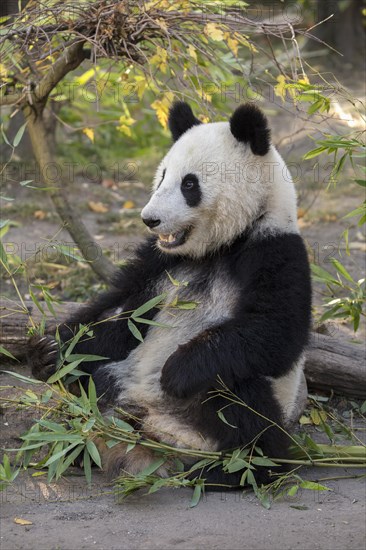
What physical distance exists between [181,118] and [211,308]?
1072 mm

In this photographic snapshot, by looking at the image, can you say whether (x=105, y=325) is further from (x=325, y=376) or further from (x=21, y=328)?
(x=325, y=376)

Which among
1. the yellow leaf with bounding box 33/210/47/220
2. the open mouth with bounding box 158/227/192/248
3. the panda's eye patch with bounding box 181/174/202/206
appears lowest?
the yellow leaf with bounding box 33/210/47/220

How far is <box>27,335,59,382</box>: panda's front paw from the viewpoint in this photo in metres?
4.63

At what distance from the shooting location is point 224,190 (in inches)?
173

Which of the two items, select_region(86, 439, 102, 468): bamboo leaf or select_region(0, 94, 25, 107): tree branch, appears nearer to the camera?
select_region(86, 439, 102, 468): bamboo leaf

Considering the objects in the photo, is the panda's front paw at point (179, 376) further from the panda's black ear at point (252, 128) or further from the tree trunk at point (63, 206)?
the tree trunk at point (63, 206)

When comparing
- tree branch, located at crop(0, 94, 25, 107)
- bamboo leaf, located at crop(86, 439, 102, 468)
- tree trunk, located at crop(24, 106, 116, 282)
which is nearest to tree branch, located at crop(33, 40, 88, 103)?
tree branch, located at crop(0, 94, 25, 107)

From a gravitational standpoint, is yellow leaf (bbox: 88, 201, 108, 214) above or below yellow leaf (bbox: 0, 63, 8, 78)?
below

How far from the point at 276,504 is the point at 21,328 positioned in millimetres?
2048

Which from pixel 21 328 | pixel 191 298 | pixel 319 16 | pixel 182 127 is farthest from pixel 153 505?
pixel 319 16

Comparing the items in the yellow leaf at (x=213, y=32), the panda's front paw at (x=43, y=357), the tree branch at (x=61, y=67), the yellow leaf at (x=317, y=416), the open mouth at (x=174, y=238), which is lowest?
the yellow leaf at (x=317, y=416)

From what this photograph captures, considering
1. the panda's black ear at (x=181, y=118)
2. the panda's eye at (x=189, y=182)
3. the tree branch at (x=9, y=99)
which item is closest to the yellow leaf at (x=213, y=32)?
the panda's black ear at (x=181, y=118)

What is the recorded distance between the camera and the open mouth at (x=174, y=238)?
4.45 metres

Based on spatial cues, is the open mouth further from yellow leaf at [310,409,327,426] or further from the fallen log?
yellow leaf at [310,409,327,426]
